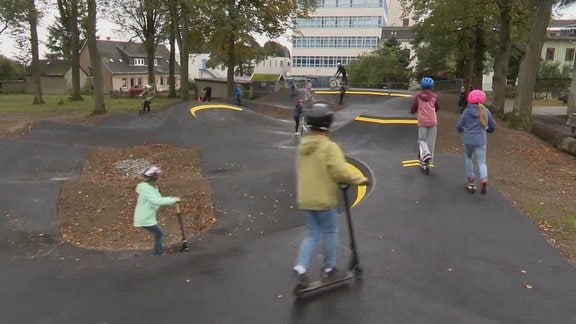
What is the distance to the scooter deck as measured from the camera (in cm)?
475

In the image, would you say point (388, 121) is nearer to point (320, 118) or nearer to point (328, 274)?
point (328, 274)

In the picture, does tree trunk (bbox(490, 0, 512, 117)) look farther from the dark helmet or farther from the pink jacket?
the dark helmet

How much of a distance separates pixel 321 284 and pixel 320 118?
5.61 feet

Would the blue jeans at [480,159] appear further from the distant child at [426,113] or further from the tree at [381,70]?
the tree at [381,70]

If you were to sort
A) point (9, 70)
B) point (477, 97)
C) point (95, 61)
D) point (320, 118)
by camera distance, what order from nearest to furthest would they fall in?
point (320, 118) < point (477, 97) < point (95, 61) < point (9, 70)

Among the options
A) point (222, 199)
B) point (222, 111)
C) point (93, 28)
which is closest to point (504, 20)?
point (222, 111)

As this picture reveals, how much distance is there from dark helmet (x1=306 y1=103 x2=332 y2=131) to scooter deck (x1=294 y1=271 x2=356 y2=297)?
5.23ft

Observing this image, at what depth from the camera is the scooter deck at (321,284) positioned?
4.75 m

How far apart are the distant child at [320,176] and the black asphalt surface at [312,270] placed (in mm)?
705

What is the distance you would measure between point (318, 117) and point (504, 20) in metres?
23.5

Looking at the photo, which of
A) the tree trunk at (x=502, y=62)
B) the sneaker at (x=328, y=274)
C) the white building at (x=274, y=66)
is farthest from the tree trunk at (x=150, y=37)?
the white building at (x=274, y=66)

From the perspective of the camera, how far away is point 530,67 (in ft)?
60.4

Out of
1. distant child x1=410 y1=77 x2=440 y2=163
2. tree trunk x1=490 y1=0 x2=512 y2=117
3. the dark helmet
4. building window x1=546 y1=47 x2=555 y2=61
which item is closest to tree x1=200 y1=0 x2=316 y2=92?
tree trunk x1=490 y1=0 x2=512 y2=117

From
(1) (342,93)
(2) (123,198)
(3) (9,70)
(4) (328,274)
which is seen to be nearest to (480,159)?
(4) (328,274)
